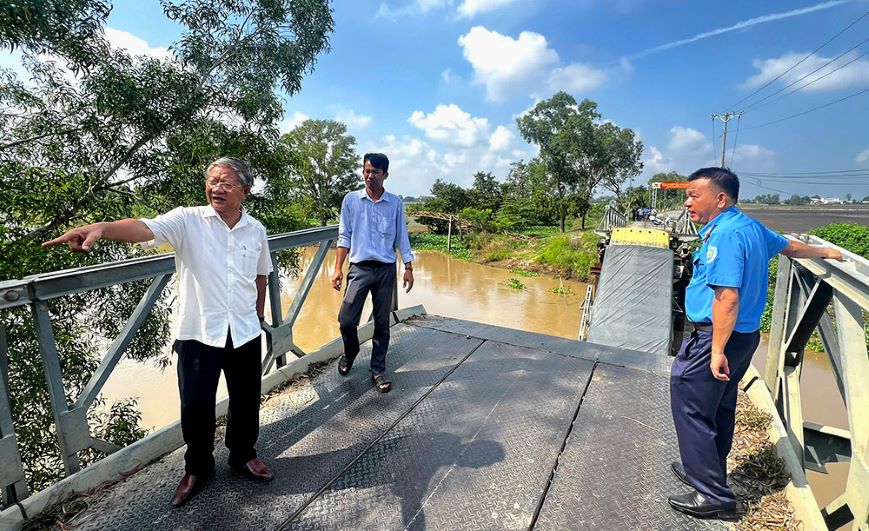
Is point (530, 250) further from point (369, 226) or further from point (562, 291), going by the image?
point (369, 226)

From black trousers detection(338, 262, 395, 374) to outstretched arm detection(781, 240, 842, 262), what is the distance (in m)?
2.09

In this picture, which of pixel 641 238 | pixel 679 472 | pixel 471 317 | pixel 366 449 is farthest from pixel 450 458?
pixel 471 317

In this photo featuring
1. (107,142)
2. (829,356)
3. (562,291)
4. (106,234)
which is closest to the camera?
(106,234)

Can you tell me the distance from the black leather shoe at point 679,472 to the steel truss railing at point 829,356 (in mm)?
517

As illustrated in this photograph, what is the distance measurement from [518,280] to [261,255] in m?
15.8

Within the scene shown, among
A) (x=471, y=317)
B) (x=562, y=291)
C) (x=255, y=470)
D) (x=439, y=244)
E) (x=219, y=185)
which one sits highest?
(x=219, y=185)

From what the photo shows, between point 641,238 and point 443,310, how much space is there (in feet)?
23.3

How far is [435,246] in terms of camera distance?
26.2 metres

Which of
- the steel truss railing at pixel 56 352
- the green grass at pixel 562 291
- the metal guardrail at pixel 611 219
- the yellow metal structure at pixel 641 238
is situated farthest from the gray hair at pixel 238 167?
the green grass at pixel 562 291

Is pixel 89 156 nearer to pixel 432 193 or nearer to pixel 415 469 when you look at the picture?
pixel 415 469

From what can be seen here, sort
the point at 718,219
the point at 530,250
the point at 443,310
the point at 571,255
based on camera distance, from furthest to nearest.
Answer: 1. the point at 530,250
2. the point at 571,255
3. the point at 443,310
4. the point at 718,219

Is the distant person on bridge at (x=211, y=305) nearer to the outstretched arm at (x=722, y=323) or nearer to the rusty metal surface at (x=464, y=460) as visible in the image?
the rusty metal surface at (x=464, y=460)

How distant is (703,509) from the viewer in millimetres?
1582

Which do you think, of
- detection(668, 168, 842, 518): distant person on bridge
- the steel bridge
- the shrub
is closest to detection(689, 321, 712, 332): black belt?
detection(668, 168, 842, 518): distant person on bridge
